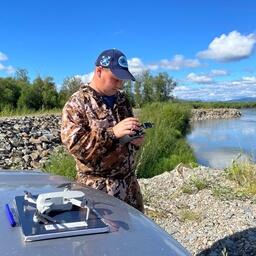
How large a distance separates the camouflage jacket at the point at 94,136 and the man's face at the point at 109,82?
6 centimetres

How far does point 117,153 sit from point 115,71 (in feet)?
1.64

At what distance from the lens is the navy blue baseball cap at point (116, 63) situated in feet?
9.56

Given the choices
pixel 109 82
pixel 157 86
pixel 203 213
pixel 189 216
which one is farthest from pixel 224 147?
pixel 157 86

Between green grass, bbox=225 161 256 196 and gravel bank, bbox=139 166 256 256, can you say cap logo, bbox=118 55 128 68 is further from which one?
green grass, bbox=225 161 256 196

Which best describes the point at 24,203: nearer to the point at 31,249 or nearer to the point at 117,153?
the point at 31,249

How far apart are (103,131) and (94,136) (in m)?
0.06

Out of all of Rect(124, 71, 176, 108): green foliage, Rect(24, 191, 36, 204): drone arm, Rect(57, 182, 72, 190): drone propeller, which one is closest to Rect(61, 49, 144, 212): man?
Rect(57, 182, 72, 190): drone propeller

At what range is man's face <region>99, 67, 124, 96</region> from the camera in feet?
9.68

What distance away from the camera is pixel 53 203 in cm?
166

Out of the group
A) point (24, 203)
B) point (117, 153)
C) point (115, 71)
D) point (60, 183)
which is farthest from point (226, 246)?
point (24, 203)

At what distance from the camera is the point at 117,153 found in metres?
2.96

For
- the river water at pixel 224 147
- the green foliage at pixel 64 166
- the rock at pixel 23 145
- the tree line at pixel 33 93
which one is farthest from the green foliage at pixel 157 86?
the green foliage at pixel 64 166

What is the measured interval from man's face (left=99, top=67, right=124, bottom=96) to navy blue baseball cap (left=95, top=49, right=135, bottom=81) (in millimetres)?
30

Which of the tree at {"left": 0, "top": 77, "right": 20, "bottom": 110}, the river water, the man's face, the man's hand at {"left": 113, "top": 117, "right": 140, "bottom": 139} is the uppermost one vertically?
the tree at {"left": 0, "top": 77, "right": 20, "bottom": 110}
